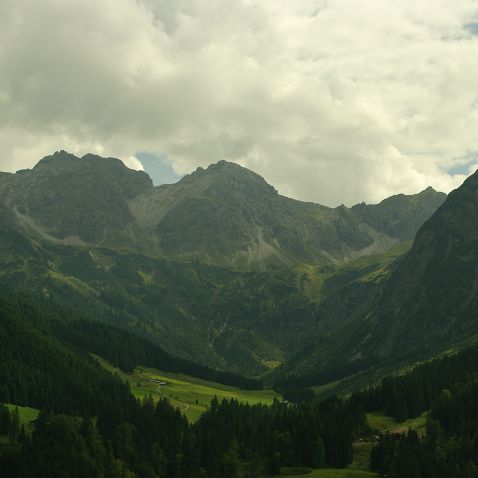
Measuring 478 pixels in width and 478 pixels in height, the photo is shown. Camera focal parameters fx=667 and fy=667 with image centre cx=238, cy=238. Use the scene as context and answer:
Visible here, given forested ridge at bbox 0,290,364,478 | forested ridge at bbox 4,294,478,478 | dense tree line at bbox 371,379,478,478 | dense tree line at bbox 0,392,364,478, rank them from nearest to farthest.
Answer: dense tree line at bbox 371,379,478,478 → forested ridge at bbox 4,294,478,478 → dense tree line at bbox 0,392,364,478 → forested ridge at bbox 0,290,364,478

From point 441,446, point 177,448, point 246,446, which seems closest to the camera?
point 441,446

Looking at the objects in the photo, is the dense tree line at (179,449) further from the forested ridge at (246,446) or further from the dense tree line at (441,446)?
the dense tree line at (441,446)

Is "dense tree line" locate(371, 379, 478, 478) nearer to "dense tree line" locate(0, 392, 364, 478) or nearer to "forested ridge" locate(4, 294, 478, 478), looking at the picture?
"forested ridge" locate(4, 294, 478, 478)

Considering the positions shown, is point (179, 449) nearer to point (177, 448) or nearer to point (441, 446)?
point (177, 448)

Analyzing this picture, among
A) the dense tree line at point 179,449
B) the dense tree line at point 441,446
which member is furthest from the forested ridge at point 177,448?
the dense tree line at point 441,446

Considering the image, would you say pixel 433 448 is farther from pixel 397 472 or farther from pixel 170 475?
pixel 170 475

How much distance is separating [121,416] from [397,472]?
305 ft

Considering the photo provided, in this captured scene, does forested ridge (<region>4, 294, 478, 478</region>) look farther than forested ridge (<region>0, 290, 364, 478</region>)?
No

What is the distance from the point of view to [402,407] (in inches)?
7579

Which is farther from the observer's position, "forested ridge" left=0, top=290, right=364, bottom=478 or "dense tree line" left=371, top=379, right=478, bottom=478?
"forested ridge" left=0, top=290, right=364, bottom=478

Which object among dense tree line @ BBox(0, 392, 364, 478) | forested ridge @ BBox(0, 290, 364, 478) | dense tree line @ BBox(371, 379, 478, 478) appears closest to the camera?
dense tree line @ BBox(371, 379, 478, 478)

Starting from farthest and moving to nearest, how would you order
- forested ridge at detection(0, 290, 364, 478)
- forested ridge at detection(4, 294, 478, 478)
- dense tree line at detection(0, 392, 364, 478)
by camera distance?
1. forested ridge at detection(0, 290, 364, 478)
2. dense tree line at detection(0, 392, 364, 478)
3. forested ridge at detection(4, 294, 478, 478)

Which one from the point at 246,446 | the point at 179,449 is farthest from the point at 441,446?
the point at 179,449

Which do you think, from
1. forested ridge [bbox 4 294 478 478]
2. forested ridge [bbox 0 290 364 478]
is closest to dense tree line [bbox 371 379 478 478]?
forested ridge [bbox 4 294 478 478]
